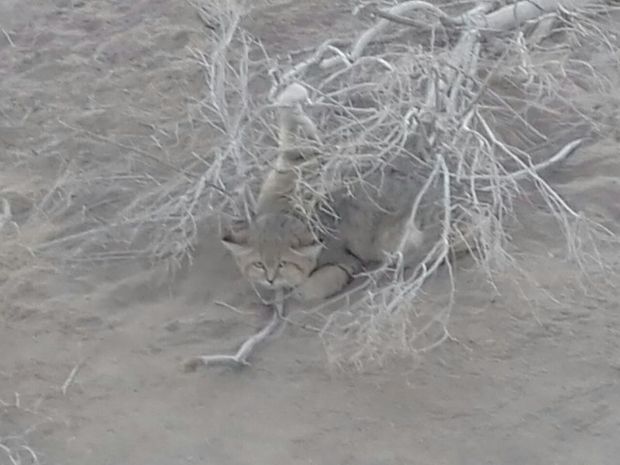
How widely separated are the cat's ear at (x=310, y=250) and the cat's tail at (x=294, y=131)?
12.7 inches

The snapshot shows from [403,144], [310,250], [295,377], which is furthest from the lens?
[310,250]

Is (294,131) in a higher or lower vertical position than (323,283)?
higher

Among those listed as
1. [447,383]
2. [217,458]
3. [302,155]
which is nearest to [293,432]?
[217,458]

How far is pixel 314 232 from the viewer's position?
4.66m

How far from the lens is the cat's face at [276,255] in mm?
4660

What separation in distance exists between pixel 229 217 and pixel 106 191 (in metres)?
0.74

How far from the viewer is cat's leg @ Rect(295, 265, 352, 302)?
4.64 meters

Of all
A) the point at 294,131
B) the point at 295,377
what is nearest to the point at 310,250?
the point at 294,131

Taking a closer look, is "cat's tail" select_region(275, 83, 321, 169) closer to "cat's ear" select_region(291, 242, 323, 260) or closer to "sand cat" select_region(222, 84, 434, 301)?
"sand cat" select_region(222, 84, 434, 301)

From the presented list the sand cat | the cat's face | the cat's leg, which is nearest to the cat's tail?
the sand cat

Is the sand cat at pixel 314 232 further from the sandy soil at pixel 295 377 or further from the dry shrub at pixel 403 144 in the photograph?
the sandy soil at pixel 295 377

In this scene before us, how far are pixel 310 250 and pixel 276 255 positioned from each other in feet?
0.45

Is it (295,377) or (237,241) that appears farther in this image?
(237,241)

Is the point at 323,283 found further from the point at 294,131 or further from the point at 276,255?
the point at 294,131
